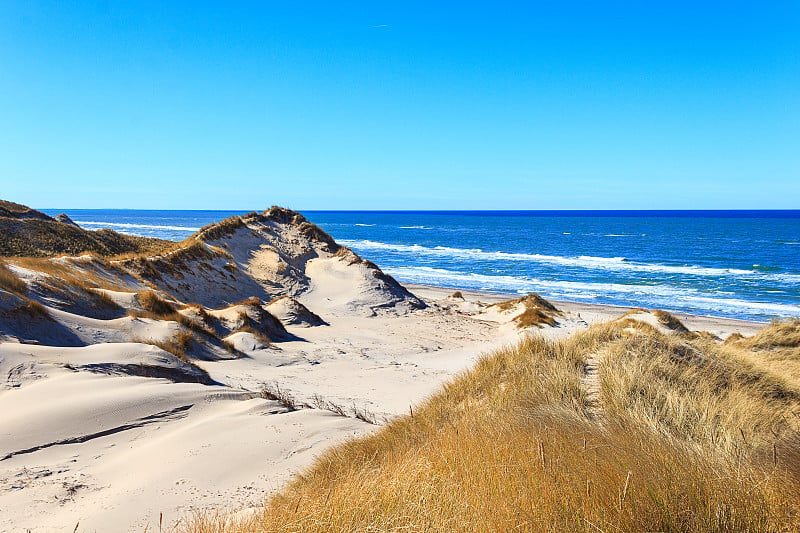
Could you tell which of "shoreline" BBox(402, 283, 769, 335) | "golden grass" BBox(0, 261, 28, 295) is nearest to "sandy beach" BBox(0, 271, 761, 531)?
"golden grass" BBox(0, 261, 28, 295)

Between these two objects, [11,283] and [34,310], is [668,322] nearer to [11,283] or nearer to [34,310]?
[34,310]

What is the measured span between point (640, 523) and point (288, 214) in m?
A: 31.8

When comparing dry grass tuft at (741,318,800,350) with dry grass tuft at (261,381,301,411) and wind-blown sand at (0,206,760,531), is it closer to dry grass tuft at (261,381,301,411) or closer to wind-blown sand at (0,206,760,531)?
wind-blown sand at (0,206,760,531)

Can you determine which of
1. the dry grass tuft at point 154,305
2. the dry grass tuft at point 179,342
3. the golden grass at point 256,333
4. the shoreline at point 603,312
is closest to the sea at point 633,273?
the shoreline at point 603,312

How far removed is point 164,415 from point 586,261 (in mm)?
55622

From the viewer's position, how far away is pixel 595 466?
3.32 m

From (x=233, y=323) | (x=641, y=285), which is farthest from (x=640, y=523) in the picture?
(x=641, y=285)

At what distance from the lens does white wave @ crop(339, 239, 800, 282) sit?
45562mm

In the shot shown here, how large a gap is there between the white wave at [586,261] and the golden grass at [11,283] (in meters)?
46.7

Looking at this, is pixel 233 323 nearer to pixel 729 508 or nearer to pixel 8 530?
pixel 8 530

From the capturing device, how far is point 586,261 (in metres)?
57.1

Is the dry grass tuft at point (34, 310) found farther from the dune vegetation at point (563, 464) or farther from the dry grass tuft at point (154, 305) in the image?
the dune vegetation at point (563, 464)

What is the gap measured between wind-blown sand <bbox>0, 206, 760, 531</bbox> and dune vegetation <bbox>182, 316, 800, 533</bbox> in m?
0.78

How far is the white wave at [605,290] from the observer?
102 feet
